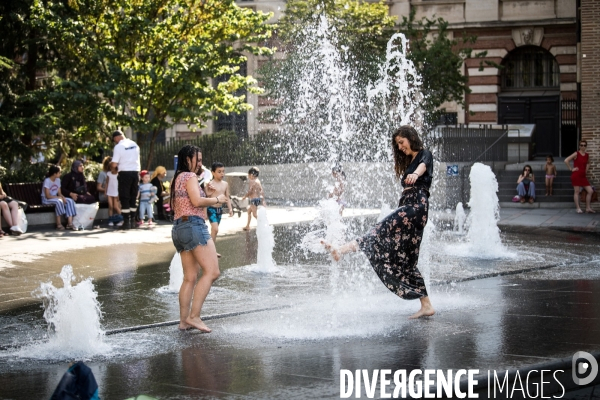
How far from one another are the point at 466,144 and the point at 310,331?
20.9m

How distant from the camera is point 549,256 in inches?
542

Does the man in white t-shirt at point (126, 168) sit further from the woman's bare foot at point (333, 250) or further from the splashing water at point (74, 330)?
the splashing water at point (74, 330)

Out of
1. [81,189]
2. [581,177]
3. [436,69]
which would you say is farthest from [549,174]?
[81,189]

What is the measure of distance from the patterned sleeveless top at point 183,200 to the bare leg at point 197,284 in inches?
12.7

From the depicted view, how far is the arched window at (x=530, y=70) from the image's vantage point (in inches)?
1327

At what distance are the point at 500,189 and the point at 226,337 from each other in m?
19.6

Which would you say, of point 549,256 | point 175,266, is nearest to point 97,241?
point 175,266

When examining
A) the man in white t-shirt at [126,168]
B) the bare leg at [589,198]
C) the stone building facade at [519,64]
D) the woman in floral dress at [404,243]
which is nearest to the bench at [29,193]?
the man in white t-shirt at [126,168]

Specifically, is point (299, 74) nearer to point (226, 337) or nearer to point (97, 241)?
point (97, 241)

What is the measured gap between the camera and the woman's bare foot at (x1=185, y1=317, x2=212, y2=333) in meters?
8.09

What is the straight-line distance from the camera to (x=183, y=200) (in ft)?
27.2

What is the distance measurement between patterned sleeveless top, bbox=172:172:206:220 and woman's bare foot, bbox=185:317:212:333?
0.94m

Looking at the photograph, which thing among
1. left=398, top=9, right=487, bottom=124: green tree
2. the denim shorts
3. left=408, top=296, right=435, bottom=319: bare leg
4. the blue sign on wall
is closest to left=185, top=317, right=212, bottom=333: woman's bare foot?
the denim shorts

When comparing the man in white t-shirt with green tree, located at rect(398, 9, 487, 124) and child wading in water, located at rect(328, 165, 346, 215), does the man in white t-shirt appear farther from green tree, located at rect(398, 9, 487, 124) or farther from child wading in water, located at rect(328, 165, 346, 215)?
green tree, located at rect(398, 9, 487, 124)
